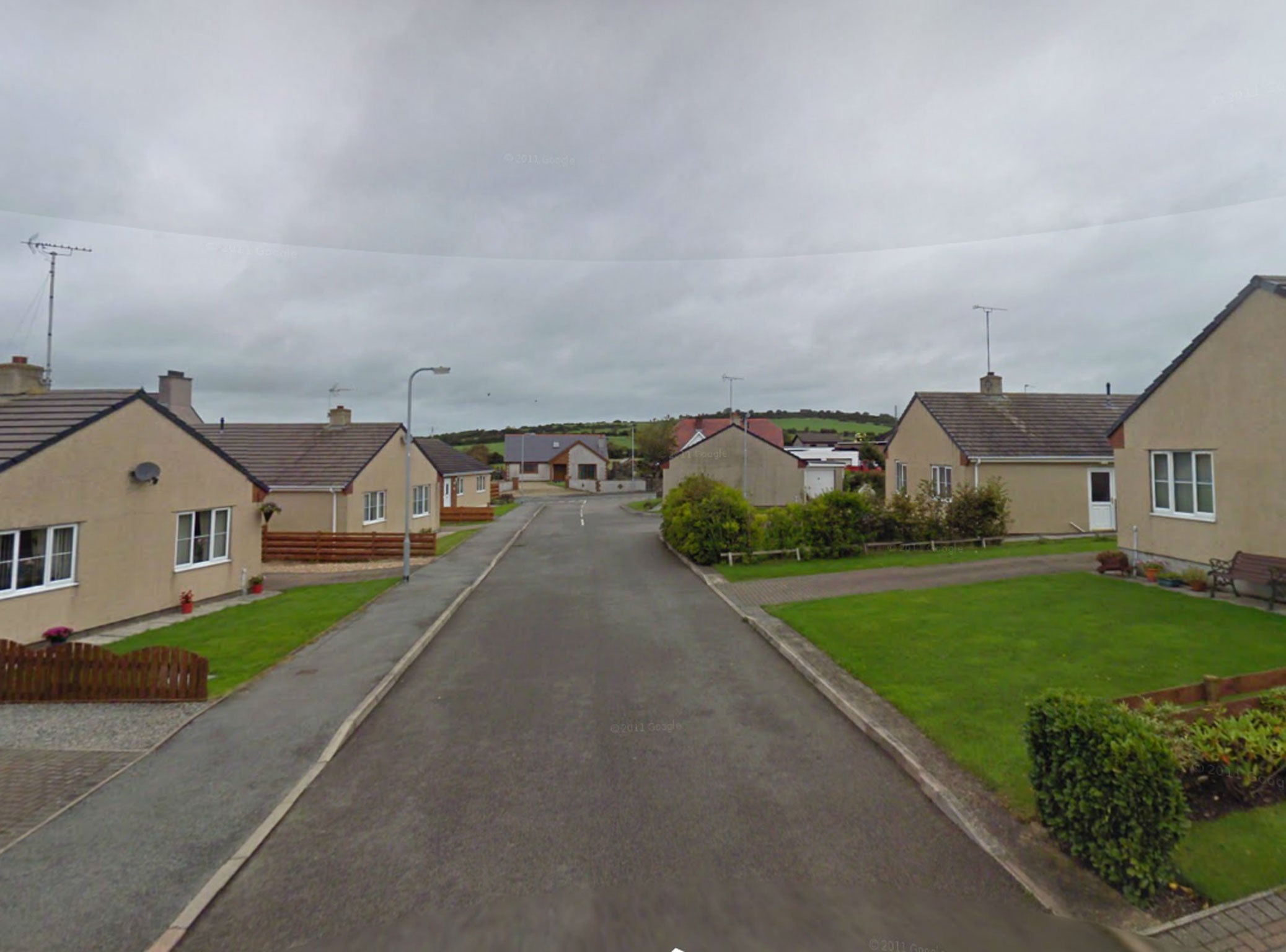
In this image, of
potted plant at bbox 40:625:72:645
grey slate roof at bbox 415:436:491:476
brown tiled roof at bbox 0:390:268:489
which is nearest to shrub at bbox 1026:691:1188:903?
potted plant at bbox 40:625:72:645

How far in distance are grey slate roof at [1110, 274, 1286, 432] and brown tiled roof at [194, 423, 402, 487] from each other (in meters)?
25.5

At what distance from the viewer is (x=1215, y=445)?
40.3 ft

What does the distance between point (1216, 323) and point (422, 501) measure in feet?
102

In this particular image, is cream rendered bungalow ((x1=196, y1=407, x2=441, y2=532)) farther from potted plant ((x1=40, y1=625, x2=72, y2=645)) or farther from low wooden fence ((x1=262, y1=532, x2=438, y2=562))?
potted plant ((x1=40, y1=625, x2=72, y2=645))

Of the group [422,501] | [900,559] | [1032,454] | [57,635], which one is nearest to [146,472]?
[57,635]

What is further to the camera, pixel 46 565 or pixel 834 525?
pixel 834 525

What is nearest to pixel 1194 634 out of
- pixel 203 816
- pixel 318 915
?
pixel 318 915

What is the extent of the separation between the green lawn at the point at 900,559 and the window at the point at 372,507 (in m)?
15.4

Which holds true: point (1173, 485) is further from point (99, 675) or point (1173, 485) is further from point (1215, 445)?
point (99, 675)

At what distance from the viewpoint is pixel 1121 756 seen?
12.9 ft

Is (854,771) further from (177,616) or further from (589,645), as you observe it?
(177,616)

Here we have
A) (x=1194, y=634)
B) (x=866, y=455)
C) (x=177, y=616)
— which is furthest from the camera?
(x=866, y=455)

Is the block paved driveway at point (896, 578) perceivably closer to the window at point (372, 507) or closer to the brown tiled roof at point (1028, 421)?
the brown tiled roof at point (1028, 421)

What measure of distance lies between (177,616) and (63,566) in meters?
2.94
